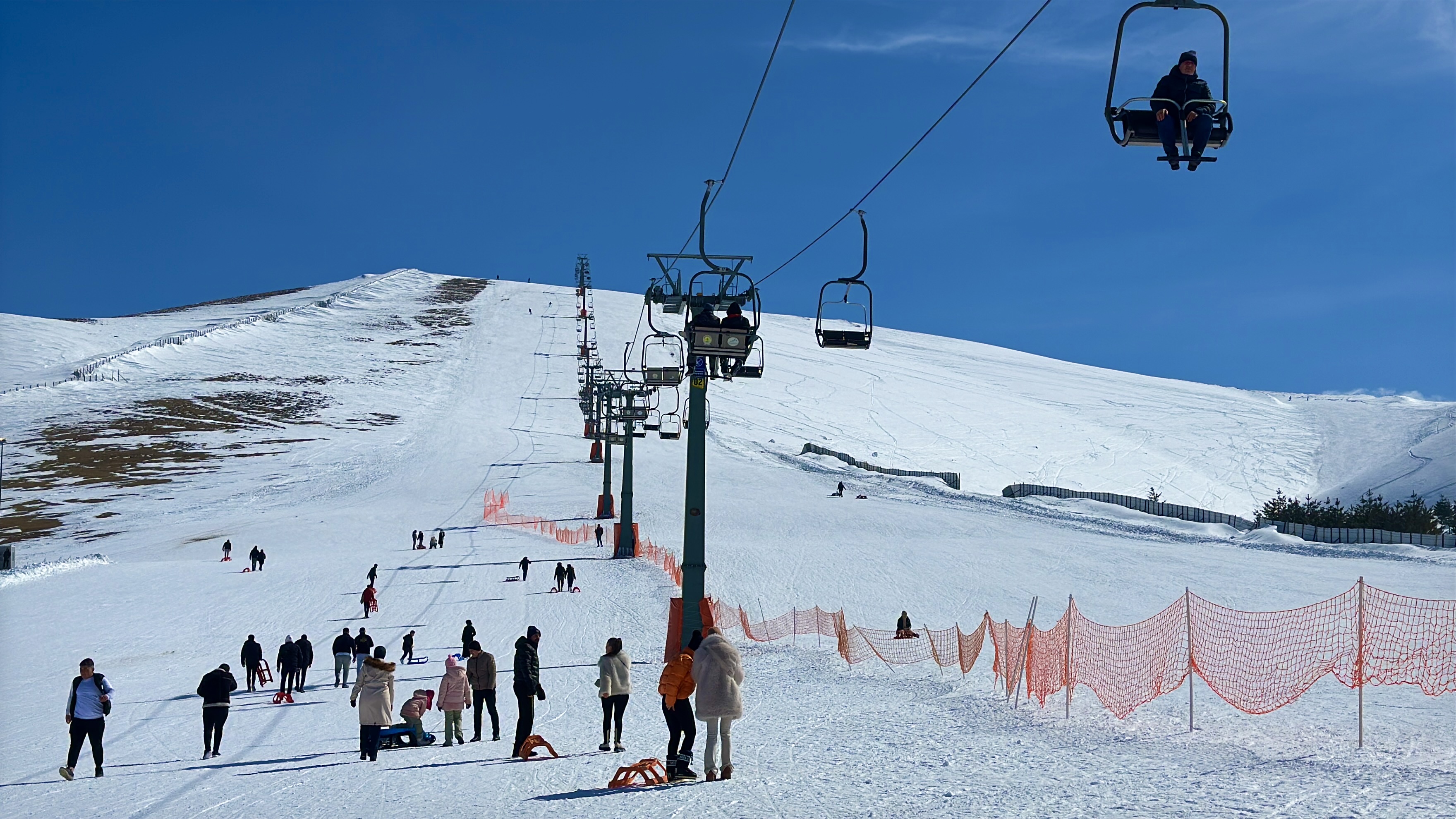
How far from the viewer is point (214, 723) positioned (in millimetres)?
12469

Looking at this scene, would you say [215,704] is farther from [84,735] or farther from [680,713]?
[680,713]

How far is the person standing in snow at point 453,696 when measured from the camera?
12148mm

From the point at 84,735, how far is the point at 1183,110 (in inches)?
450

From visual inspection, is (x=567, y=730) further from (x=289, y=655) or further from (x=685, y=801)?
(x=289, y=655)

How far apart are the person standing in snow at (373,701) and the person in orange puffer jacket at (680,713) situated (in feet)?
11.4

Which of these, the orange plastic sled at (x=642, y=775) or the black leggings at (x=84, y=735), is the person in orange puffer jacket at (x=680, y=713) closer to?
the orange plastic sled at (x=642, y=775)

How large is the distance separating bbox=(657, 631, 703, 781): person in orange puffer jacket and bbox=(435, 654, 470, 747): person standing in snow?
350 cm

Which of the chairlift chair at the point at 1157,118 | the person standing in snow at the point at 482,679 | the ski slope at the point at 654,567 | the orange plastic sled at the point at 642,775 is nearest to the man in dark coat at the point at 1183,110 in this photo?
the chairlift chair at the point at 1157,118

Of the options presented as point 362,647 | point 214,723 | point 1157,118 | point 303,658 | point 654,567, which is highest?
point 1157,118

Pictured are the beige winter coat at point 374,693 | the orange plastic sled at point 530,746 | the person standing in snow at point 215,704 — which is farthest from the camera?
the person standing in snow at point 215,704

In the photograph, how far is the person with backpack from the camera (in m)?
11.1

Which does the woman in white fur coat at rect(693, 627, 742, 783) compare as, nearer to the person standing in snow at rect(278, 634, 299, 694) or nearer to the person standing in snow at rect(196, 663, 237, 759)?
the person standing in snow at rect(196, 663, 237, 759)

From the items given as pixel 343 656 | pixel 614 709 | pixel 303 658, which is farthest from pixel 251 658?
pixel 614 709

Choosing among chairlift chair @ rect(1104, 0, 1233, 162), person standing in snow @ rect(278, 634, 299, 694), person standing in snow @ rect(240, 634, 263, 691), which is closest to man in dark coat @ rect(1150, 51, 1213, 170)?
chairlift chair @ rect(1104, 0, 1233, 162)
